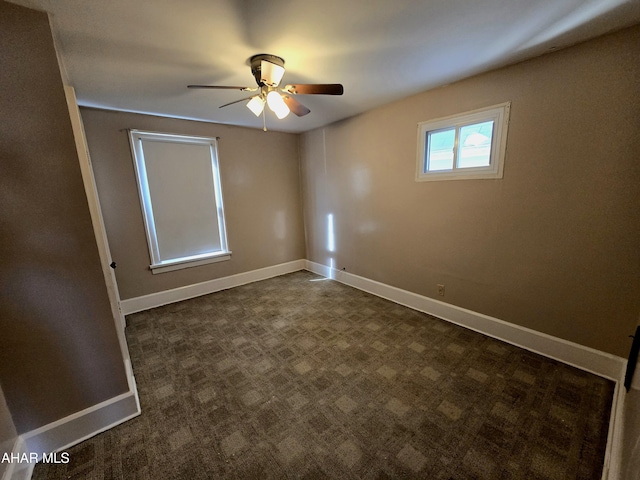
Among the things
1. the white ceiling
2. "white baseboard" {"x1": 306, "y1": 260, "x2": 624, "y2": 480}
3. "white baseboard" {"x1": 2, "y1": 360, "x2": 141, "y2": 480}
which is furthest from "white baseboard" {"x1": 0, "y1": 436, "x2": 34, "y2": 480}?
"white baseboard" {"x1": 306, "y1": 260, "x2": 624, "y2": 480}

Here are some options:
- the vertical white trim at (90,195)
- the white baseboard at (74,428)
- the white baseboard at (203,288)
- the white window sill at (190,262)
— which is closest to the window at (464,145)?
the white baseboard at (203,288)

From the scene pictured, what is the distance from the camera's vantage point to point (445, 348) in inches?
88.0

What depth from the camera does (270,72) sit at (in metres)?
1.69

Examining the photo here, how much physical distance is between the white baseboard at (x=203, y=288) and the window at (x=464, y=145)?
2.69m

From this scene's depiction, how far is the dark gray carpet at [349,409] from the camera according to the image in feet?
4.38

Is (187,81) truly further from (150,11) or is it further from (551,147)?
(551,147)

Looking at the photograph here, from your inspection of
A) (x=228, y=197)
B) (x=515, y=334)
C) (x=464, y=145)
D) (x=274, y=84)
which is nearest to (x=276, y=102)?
(x=274, y=84)

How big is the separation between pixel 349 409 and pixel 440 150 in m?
2.49

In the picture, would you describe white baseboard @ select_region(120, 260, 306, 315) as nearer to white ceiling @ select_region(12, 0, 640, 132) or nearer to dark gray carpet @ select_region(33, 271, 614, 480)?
dark gray carpet @ select_region(33, 271, 614, 480)

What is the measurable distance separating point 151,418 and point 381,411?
1.54 m

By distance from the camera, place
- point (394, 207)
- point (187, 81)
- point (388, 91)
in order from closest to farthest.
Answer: point (187, 81) → point (388, 91) → point (394, 207)

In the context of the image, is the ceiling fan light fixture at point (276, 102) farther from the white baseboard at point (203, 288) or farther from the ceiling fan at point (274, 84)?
the white baseboard at point (203, 288)

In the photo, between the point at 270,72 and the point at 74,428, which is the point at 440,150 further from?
the point at 74,428

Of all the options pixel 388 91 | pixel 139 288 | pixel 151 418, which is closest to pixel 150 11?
pixel 388 91
